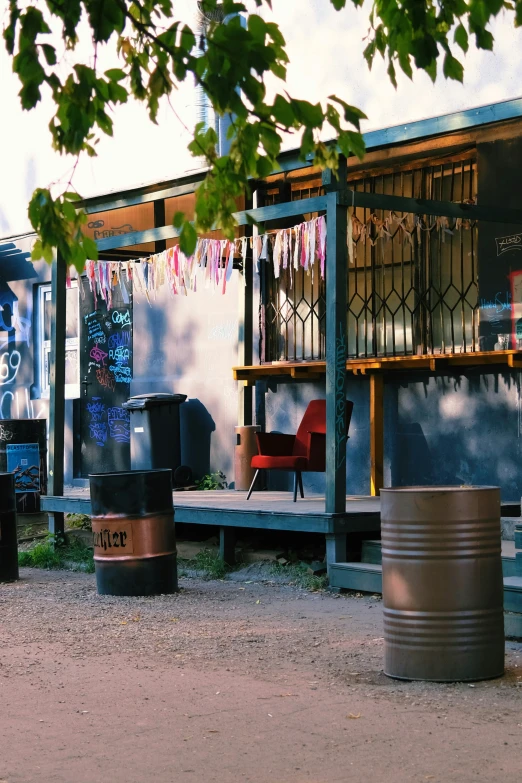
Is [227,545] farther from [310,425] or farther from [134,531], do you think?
[134,531]

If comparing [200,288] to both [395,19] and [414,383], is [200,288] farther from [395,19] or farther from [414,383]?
[395,19]

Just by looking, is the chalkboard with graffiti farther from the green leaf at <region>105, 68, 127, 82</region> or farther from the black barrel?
the green leaf at <region>105, 68, 127, 82</region>

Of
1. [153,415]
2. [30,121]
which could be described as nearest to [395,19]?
[153,415]

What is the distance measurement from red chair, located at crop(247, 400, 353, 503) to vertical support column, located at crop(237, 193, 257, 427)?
6.59ft

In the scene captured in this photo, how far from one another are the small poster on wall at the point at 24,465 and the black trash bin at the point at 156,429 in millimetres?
1141

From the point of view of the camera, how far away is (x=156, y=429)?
1379 cm

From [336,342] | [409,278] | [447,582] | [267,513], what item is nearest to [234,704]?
[447,582]

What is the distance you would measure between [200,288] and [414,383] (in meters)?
3.54

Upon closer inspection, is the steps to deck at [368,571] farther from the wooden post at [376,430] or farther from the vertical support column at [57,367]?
the vertical support column at [57,367]

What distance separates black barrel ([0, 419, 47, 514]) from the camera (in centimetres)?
1353

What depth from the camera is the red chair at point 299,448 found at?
10.5m

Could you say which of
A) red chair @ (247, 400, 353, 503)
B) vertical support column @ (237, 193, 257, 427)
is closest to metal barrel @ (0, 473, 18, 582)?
red chair @ (247, 400, 353, 503)

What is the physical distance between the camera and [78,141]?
178 inches

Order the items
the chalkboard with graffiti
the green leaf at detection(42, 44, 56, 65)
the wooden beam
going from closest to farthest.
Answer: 1. the green leaf at detection(42, 44, 56, 65)
2. the wooden beam
3. the chalkboard with graffiti
